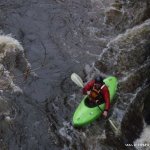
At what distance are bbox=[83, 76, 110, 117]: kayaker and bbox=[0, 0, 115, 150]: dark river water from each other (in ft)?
1.96

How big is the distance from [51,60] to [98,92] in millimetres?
2613

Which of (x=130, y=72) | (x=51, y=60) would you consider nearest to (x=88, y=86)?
(x=130, y=72)

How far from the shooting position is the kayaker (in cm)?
897

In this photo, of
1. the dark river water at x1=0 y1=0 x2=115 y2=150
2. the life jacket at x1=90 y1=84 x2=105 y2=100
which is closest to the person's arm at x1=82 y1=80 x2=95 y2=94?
the life jacket at x1=90 y1=84 x2=105 y2=100

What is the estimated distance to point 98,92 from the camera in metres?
9.08

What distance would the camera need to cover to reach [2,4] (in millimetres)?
13250

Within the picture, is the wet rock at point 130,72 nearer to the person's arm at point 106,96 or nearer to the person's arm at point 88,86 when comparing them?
the person's arm at point 106,96

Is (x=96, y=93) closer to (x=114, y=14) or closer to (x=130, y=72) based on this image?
(x=130, y=72)

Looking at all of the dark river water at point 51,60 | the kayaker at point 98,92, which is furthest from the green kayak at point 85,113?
the dark river water at point 51,60

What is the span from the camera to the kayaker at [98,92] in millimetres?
8969

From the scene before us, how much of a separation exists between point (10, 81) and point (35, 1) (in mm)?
4398

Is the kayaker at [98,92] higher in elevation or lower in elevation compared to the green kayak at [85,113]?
higher

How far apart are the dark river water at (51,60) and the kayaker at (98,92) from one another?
598mm

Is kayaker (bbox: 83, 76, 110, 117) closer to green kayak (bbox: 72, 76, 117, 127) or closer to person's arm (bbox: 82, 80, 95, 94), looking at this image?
person's arm (bbox: 82, 80, 95, 94)
